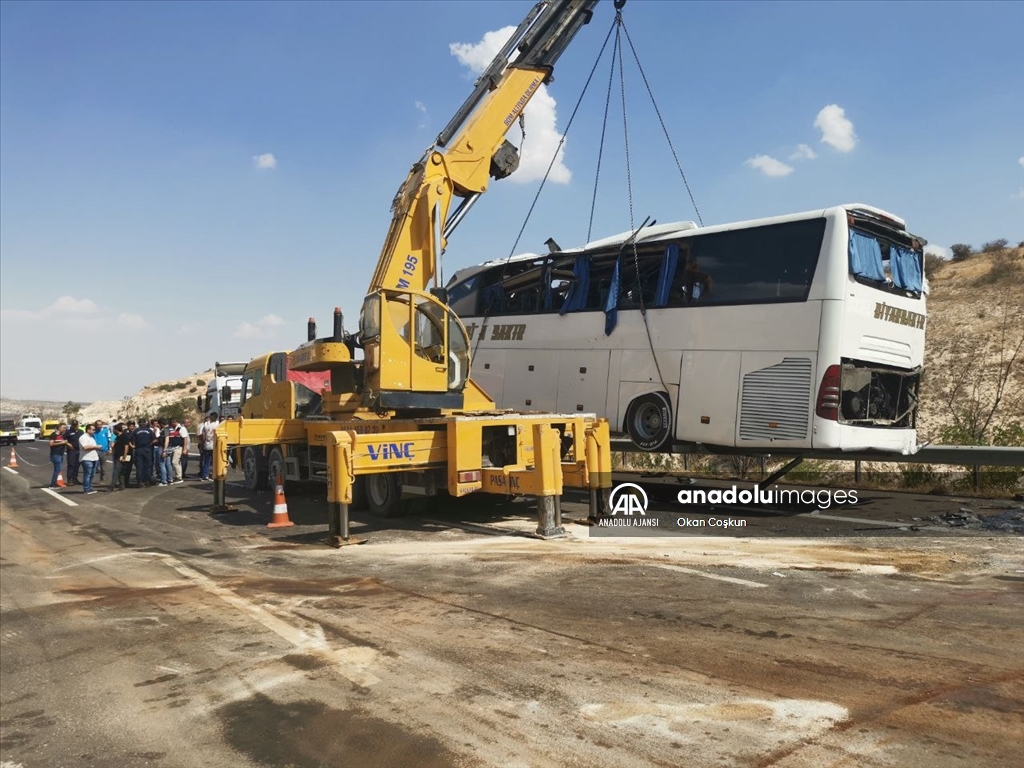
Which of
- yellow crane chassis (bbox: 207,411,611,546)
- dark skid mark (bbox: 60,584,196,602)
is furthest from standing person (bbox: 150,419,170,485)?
dark skid mark (bbox: 60,584,196,602)

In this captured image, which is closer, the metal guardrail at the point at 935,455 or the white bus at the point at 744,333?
the white bus at the point at 744,333

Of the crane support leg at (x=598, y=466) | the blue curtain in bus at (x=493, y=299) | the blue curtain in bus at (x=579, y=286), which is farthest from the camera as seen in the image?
the blue curtain in bus at (x=493, y=299)

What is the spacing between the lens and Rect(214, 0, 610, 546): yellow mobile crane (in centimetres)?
970

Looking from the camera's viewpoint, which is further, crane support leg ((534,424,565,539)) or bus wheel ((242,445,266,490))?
bus wheel ((242,445,266,490))

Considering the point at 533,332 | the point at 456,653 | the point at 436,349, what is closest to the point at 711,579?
the point at 456,653

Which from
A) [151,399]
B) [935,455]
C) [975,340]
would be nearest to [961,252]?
[975,340]

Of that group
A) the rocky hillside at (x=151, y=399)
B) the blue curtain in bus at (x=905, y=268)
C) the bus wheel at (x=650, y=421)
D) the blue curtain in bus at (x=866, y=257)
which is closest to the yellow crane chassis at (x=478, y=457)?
the bus wheel at (x=650, y=421)

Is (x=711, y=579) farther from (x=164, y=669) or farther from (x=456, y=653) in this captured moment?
(x=164, y=669)

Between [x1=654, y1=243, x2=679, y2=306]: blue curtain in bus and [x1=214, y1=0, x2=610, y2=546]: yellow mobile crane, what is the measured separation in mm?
2565

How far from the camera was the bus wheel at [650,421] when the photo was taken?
39.6ft

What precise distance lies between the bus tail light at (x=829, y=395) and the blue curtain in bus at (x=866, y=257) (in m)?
1.38

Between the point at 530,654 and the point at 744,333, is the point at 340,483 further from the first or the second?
the point at 744,333

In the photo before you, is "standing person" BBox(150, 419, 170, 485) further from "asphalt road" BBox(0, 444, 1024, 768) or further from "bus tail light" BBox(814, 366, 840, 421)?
"bus tail light" BBox(814, 366, 840, 421)

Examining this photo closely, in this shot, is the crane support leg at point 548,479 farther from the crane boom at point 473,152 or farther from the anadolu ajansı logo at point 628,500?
the crane boom at point 473,152
